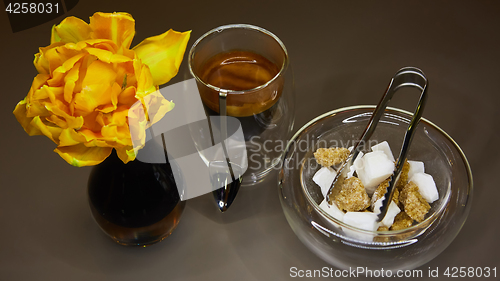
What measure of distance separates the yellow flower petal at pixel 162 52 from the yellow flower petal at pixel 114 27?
3 cm

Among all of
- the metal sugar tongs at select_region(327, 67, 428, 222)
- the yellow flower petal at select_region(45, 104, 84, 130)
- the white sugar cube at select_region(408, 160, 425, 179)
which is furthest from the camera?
the white sugar cube at select_region(408, 160, 425, 179)

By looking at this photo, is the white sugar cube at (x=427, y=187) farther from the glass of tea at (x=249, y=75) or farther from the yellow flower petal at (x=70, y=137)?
the yellow flower petal at (x=70, y=137)

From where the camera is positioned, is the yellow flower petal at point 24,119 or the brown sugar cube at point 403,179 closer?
the yellow flower petal at point 24,119

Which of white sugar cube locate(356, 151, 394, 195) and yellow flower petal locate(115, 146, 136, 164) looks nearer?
yellow flower petal locate(115, 146, 136, 164)

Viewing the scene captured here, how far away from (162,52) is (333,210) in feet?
0.82

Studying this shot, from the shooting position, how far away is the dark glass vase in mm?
451

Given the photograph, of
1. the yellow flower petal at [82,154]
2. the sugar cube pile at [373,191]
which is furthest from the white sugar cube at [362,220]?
the yellow flower petal at [82,154]

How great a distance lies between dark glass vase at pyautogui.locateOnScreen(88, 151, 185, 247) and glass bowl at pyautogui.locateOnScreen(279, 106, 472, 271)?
130 millimetres

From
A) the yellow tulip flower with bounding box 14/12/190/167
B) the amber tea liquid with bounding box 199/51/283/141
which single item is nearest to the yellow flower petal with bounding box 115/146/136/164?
the yellow tulip flower with bounding box 14/12/190/167

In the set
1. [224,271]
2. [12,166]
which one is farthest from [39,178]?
[224,271]

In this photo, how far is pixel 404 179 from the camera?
20.8 inches

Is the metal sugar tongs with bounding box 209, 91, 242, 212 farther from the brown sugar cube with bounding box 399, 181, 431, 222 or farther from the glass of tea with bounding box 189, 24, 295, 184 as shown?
the brown sugar cube with bounding box 399, 181, 431, 222

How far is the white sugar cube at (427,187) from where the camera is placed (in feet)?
1.67

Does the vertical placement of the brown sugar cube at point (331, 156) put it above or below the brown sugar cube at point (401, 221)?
above
